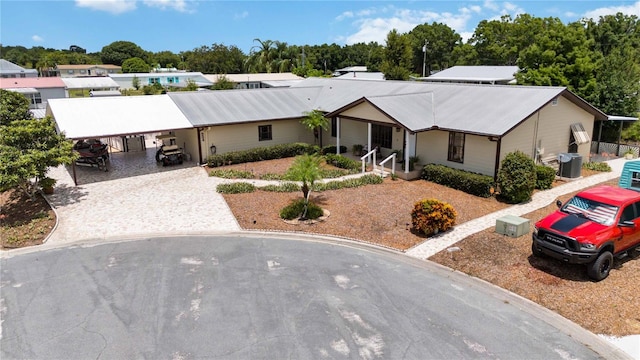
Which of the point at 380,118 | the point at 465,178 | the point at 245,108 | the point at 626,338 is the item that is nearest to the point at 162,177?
the point at 245,108

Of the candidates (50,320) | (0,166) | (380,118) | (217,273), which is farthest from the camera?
(380,118)

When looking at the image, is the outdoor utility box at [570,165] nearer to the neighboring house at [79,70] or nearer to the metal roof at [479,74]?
the metal roof at [479,74]

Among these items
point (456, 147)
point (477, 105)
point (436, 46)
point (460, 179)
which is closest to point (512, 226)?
point (460, 179)

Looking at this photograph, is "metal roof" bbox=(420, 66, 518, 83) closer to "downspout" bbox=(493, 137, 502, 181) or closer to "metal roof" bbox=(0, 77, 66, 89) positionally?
"downspout" bbox=(493, 137, 502, 181)

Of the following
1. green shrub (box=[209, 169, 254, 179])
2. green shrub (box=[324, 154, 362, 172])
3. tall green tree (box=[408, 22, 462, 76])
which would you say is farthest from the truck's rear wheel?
tall green tree (box=[408, 22, 462, 76])

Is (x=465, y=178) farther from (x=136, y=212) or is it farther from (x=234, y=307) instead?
(x=136, y=212)
